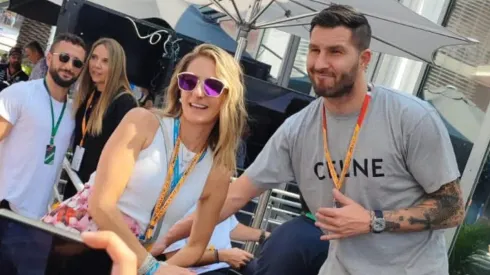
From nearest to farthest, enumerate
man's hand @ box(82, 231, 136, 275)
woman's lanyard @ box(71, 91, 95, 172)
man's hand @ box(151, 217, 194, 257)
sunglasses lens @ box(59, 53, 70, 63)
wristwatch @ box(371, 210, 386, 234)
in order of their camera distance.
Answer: man's hand @ box(82, 231, 136, 275) < wristwatch @ box(371, 210, 386, 234) < man's hand @ box(151, 217, 194, 257) < sunglasses lens @ box(59, 53, 70, 63) < woman's lanyard @ box(71, 91, 95, 172)

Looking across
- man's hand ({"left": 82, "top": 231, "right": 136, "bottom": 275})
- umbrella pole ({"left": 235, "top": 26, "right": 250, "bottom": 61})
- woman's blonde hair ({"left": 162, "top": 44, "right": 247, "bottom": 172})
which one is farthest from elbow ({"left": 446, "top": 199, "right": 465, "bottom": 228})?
umbrella pole ({"left": 235, "top": 26, "right": 250, "bottom": 61})

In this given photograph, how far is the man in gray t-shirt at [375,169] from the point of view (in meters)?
2.63

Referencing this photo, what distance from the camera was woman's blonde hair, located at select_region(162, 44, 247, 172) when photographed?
9.20 ft

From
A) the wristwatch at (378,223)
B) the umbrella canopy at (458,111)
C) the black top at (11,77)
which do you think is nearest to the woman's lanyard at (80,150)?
the wristwatch at (378,223)

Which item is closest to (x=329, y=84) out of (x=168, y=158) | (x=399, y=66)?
(x=168, y=158)

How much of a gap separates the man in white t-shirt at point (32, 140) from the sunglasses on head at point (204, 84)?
1.82 m

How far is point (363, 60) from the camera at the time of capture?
2.81m

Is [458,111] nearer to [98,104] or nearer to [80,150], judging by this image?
[98,104]

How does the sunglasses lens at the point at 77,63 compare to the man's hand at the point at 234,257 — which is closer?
the man's hand at the point at 234,257

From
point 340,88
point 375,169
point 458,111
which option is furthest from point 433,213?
point 458,111

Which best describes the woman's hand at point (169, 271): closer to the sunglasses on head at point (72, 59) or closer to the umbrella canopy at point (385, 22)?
the sunglasses on head at point (72, 59)

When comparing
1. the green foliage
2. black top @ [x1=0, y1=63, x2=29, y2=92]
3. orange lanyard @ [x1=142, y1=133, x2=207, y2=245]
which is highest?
orange lanyard @ [x1=142, y1=133, x2=207, y2=245]

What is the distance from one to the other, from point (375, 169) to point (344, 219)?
24 centimetres

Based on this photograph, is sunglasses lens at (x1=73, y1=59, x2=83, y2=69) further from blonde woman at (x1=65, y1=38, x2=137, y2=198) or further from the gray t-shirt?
the gray t-shirt
